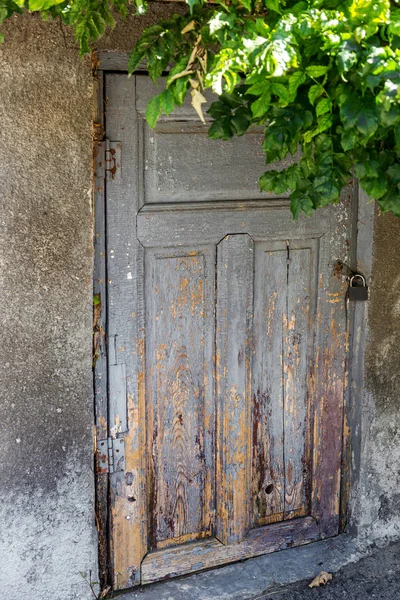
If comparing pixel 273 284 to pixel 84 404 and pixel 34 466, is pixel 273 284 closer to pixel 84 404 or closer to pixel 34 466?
pixel 84 404

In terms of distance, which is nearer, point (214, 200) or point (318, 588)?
point (214, 200)

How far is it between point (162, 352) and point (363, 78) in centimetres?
174

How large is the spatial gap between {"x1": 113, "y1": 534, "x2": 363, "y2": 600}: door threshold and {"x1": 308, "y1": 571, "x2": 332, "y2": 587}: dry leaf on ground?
0.04 metres

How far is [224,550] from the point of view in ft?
12.7

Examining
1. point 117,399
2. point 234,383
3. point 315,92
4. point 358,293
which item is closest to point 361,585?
point 234,383

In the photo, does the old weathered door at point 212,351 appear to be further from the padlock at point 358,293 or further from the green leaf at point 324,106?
the green leaf at point 324,106

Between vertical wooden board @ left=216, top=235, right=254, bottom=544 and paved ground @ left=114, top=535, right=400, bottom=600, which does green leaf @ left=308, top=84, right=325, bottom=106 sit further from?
paved ground @ left=114, top=535, right=400, bottom=600

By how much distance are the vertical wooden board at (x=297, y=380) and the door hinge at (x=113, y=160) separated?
96cm

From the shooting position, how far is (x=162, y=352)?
356 centimetres

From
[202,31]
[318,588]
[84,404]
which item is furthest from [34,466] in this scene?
[202,31]

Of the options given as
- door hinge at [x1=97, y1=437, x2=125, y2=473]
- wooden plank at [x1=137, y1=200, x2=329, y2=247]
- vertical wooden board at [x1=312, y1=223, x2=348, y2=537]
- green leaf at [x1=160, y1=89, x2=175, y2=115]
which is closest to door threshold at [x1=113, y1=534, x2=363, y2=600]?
vertical wooden board at [x1=312, y1=223, x2=348, y2=537]

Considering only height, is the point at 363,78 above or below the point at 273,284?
above

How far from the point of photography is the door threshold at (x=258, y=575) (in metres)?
3.65

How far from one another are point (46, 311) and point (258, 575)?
1701 millimetres
